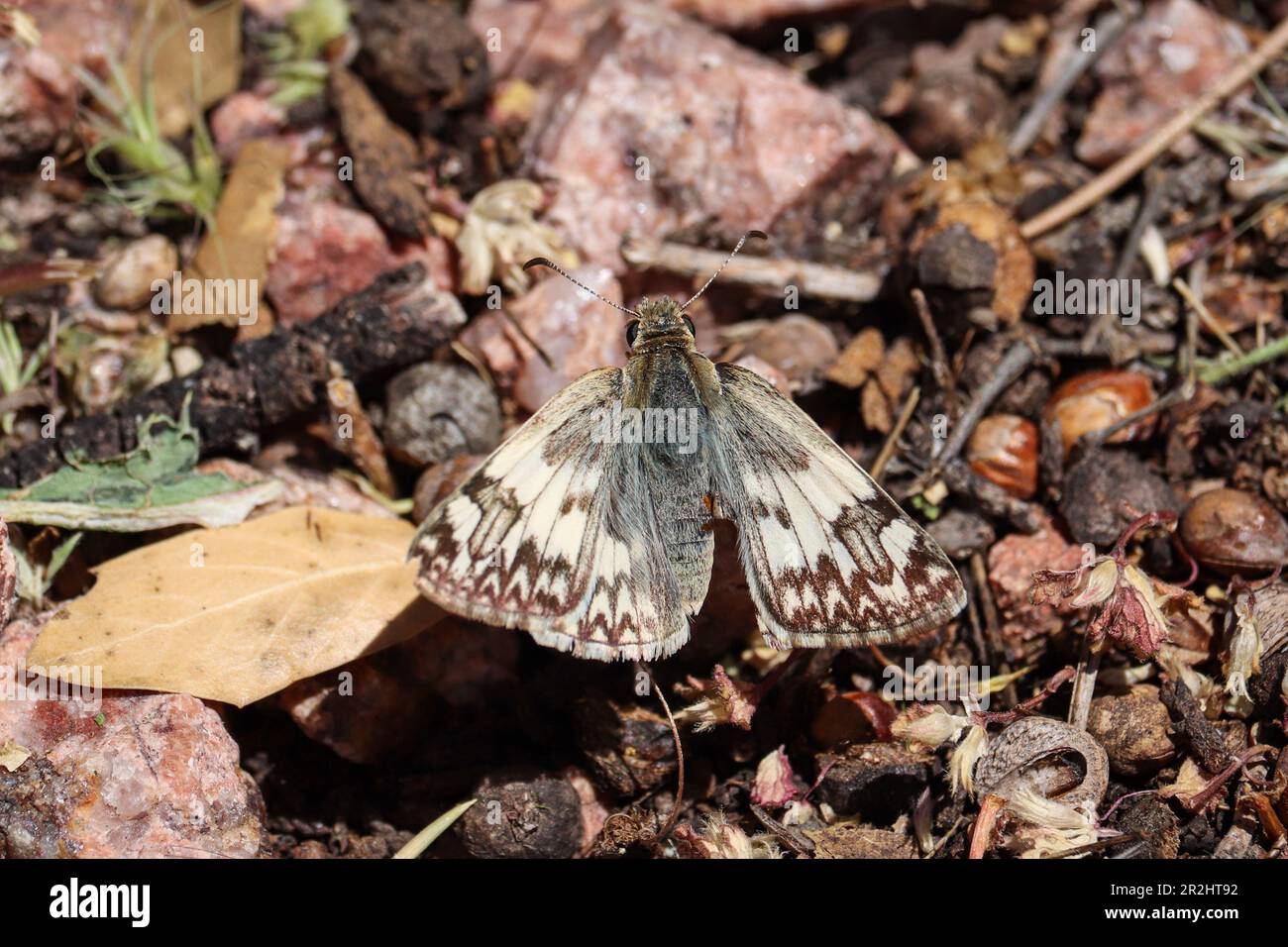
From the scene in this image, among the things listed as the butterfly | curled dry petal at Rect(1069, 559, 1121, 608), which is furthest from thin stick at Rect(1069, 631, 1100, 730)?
the butterfly

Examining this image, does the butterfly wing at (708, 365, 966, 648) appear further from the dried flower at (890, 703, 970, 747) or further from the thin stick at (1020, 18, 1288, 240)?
the thin stick at (1020, 18, 1288, 240)

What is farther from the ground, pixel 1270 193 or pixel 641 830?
pixel 1270 193

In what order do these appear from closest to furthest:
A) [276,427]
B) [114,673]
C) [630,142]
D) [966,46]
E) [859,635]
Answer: [859,635] → [114,673] → [276,427] → [630,142] → [966,46]

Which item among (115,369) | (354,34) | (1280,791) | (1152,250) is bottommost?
(1280,791)

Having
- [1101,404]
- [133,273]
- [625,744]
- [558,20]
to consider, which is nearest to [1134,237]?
[1101,404]

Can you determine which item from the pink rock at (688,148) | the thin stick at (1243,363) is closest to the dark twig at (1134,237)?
the thin stick at (1243,363)

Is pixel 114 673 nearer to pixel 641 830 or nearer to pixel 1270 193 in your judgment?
pixel 641 830

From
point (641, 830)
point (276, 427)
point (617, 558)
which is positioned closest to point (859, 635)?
point (617, 558)

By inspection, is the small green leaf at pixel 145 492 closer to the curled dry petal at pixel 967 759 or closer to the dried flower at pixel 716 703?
the dried flower at pixel 716 703
